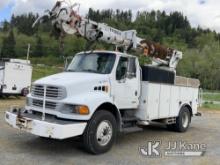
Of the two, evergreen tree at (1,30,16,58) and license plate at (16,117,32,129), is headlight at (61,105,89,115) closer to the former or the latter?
license plate at (16,117,32,129)

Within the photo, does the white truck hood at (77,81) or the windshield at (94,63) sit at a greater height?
the windshield at (94,63)

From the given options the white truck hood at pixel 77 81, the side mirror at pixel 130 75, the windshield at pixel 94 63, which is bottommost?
the white truck hood at pixel 77 81

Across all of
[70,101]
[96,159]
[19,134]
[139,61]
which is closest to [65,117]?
[70,101]

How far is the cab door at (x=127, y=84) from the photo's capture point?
31.6 ft

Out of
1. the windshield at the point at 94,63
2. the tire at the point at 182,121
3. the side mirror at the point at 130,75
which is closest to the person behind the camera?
the windshield at the point at 94,63

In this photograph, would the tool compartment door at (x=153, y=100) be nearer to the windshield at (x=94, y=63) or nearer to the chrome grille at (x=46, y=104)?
the windshield at (x=94, y=63)

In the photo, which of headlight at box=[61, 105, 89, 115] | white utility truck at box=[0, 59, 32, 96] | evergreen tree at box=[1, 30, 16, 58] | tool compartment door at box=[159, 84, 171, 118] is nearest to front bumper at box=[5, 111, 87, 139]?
headlight at box=[61, 105, 89, 115]

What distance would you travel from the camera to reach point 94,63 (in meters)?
9.79

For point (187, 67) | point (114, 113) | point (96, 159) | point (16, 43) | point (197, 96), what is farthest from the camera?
point (16, 43)

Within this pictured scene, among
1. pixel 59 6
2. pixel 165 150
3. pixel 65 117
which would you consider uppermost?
pixel 59 6

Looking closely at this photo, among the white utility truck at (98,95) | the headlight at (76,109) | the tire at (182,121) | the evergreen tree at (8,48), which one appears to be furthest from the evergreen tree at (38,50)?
the headlight at (76,109)

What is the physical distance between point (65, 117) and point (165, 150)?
9.67ft

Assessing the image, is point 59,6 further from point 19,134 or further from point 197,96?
point 197,96

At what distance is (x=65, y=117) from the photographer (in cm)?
826
